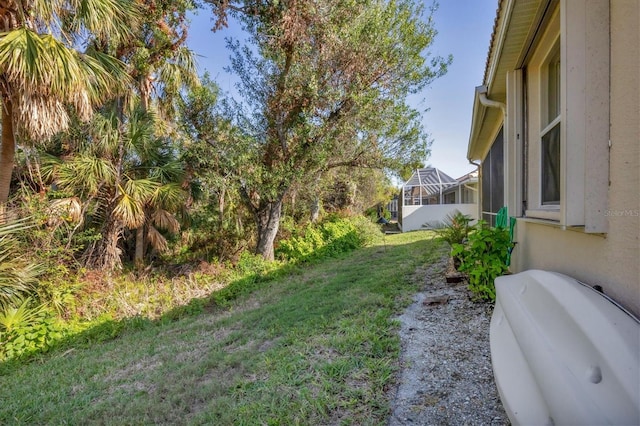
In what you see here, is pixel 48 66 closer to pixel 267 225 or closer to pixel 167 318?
pixel 167 318

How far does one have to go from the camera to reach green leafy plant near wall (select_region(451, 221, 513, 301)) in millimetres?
3471

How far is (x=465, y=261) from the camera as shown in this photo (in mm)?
3736

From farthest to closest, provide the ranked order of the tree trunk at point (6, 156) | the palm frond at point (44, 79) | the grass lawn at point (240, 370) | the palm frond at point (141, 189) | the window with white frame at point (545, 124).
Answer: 1. the palm frond at point (141, 189)
2. the tree trunk at point (6, 156)
3. the palm frond at point (44, 79)
4. the window with white frame at point (545, 124)
5. the grass lawn at point (240, 370)

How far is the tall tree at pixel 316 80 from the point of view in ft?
24.1

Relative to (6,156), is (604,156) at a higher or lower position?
lower

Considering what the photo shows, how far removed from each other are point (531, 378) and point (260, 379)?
2.21 metres

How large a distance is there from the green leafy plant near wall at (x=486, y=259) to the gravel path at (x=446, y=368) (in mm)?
220

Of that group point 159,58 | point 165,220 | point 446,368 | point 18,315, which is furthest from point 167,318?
point 159,58

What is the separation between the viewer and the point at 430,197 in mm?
20859

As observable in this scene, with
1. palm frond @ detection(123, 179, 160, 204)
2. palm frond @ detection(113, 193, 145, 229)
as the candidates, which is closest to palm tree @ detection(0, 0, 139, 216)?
palm frond @ detection(113, 193, 145, 229)

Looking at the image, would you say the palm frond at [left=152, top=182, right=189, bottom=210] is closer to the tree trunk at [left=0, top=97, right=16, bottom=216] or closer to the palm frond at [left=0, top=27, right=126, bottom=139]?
the palm frond at [left=0, top=27, right=126, bottom=139]

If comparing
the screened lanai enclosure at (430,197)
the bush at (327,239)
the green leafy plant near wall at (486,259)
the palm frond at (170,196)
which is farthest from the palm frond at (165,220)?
the screened lanai enclosure at (430,197)

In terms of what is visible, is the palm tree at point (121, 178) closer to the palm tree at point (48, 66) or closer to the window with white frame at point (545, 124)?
the palm tree at point (48, 66)

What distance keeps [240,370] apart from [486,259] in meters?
2.89
